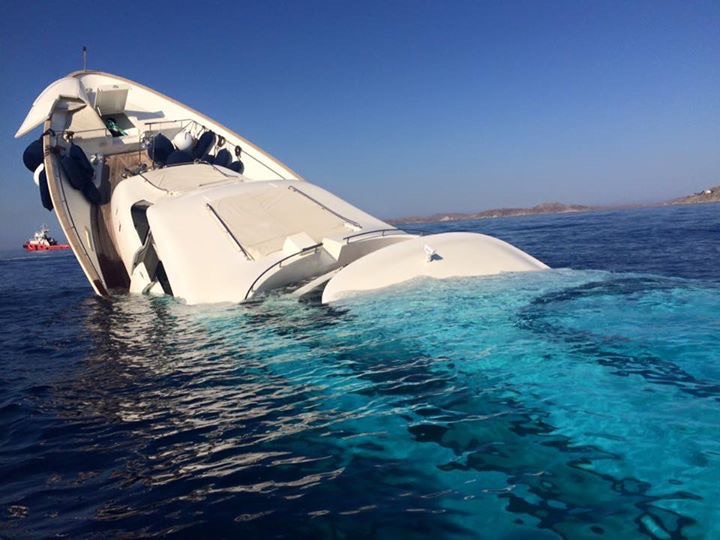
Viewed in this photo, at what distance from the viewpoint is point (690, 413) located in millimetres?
3639

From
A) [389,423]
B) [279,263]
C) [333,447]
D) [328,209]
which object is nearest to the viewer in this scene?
[333,447]

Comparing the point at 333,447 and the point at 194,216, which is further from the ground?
the point at 194,216

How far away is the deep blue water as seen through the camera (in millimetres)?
2844

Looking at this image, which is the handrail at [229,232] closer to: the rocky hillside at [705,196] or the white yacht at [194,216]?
the white yacht at [194,216]

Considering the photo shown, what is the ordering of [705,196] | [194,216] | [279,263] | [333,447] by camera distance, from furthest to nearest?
[705,196]
[194,216]
[279,263]
[333,447]

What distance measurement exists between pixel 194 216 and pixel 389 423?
8.29m

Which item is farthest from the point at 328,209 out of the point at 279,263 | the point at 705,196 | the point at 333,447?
the point at 705,196

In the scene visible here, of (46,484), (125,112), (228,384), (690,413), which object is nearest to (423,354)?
(228,384)

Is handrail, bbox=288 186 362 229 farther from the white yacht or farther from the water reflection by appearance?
the water reflection

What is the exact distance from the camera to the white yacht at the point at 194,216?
30.8 feet

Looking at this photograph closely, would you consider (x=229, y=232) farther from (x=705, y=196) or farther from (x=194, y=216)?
(x=705, y=196)

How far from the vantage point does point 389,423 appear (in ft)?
13.1

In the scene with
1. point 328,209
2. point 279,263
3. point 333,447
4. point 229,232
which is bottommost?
point 333,447

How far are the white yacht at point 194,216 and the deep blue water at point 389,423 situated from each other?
161 centimetres
